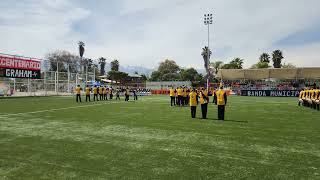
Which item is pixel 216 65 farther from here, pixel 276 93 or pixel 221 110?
pixel 221 110

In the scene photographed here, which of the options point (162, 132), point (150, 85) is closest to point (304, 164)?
point (162, 132)

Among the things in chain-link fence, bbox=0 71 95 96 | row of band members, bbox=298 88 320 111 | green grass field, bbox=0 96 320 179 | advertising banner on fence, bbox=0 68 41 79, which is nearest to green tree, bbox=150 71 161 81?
chain-link fence, bbox=0 71 95 96

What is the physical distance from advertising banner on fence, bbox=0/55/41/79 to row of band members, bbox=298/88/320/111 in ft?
107

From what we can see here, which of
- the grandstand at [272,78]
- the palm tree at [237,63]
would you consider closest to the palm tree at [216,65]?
the palm tree at [237,63]

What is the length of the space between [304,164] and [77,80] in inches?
1938

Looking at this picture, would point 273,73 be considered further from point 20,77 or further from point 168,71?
point 168,71

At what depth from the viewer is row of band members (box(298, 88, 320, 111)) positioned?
69.1 ft

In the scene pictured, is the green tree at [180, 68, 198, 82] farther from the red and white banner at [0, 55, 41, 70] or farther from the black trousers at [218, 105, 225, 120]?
the black trousers at [218, 105, 225, 120]

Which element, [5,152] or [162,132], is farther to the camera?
[162,132]

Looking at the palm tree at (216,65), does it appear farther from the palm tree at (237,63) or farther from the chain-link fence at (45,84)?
the chain-link fence at (45,84)

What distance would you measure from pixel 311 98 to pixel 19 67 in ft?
110

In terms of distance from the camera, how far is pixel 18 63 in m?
40.3

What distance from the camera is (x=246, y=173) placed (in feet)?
20.7

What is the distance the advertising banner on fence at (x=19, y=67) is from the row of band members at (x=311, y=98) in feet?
107
